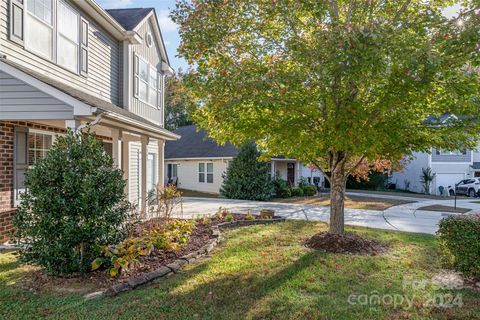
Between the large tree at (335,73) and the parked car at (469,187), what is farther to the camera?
the parked car at (469,187)

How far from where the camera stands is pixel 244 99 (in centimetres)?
683

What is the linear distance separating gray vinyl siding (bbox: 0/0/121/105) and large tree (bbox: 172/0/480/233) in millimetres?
3475

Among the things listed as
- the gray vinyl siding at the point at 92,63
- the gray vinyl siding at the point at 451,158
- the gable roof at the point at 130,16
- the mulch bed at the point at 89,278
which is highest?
the gable roof at the point at 130,16

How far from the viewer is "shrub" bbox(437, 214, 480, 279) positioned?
583 centimetres

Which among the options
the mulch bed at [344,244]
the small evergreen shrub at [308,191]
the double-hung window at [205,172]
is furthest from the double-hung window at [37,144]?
the small evergreen shrub at [308,191]

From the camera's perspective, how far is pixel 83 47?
9977 millimetres

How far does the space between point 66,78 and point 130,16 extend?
5.35 meters

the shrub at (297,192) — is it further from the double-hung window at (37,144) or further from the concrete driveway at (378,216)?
the double-hung window at (37,144)

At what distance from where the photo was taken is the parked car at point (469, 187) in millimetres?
27000

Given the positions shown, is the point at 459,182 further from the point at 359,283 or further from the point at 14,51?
the point at 14,51

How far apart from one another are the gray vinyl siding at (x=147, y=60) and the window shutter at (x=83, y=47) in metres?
2.57

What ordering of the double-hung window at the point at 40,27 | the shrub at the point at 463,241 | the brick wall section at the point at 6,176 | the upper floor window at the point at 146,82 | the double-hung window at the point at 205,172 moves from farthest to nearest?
the double-hung window at the point at 205,172 < the upper floor window at the point at 146,82 < the double-hung window at the point at 40,27 < the brick wall section at the point at 6,176 < the shrub at the point at 463,241

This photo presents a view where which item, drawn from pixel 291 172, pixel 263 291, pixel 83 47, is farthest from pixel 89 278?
pixel 291 172

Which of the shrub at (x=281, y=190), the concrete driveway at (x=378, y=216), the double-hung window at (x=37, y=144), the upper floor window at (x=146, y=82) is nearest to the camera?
the double-hung window at (x=37, y=144)
